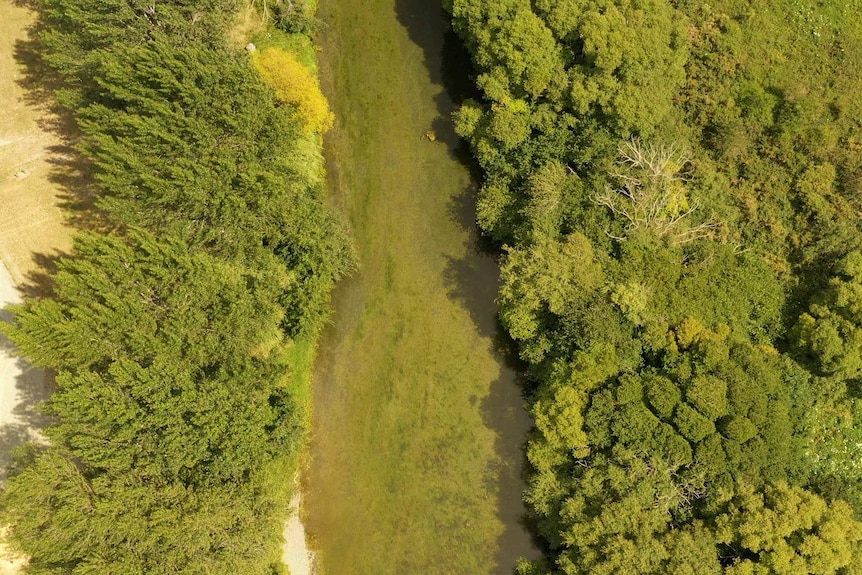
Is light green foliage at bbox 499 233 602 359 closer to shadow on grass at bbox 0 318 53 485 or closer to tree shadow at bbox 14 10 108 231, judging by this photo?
tree shadow at bbox 14 10 108 231

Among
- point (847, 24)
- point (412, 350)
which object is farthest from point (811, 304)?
point (412, 350)

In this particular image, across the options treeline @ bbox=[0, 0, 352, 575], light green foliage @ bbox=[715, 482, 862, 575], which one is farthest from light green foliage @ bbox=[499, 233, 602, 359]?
light green foliage @ bbox=[715, 482, 862, 575]

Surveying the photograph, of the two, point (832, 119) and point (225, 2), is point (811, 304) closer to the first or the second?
point (832, 119)

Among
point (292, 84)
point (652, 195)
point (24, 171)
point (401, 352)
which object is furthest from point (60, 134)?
point (652, 195)

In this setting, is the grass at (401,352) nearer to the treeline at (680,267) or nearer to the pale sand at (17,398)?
the treeline at (680,267)

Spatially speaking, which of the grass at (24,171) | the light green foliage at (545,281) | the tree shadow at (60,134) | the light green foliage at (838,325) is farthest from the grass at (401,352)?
the grass at (24,171)

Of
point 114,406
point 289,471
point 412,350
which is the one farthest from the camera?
point 412,350
